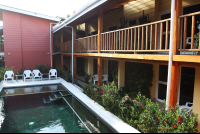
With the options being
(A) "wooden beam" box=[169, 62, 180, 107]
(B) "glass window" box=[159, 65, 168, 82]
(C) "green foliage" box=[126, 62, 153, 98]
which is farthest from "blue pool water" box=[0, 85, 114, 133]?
(B) "glass window" box=[159, 65, 168, 82]

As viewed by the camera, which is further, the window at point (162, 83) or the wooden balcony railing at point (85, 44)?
the wooden balcony railing at point (85, 44)

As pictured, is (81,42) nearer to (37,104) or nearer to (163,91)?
(37,104)

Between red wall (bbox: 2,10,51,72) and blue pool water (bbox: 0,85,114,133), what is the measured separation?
7.69 m

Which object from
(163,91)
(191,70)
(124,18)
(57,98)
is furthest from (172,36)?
(57,98)

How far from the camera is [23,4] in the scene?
5169 cm

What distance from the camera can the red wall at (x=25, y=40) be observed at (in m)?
14.8

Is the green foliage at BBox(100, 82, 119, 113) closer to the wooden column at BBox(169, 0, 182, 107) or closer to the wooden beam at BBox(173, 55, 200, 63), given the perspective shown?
the wooden column at BBox(169, 0, 182, 107)

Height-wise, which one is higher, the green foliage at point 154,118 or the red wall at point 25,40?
the red wall at point 25,40

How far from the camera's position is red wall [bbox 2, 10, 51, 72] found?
1476 centimetres

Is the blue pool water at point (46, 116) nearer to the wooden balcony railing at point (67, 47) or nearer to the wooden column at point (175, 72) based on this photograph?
the wooden column at point (175, 72)

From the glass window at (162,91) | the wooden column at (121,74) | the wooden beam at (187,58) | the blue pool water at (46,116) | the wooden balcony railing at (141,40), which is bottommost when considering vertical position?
the blue pool water at (46,116)

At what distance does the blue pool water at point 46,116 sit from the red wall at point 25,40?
7.69 meters

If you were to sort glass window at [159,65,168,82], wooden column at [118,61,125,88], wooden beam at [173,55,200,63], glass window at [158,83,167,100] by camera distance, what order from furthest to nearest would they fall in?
1. wooden column at [118,61,125,88]
2. glass window at [158,83,167,100]
3. glass window at [159,65,168,82]
4. wooden beam at [173,55,200,63]

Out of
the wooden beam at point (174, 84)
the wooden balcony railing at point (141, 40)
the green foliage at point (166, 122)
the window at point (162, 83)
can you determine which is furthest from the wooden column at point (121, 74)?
the wooden beam at point (174, 84)
